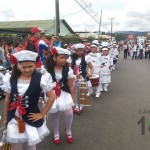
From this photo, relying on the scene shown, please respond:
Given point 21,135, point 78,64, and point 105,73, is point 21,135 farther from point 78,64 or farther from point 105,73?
point 105,73

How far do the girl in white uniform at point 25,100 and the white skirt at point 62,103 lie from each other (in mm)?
1138

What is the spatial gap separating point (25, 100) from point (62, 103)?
136 cm

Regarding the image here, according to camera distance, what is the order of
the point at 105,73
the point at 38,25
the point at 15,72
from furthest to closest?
the point at 38,25 → the point at 105,73 → the point at 15,72

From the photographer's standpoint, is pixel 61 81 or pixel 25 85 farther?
pixel 61 81

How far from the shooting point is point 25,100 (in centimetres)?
366

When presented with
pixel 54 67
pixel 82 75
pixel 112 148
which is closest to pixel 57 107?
pixel 54 67

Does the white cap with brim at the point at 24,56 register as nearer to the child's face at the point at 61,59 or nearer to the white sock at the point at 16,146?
the white sock at the point at 16,146

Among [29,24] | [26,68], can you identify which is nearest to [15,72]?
[26,68]

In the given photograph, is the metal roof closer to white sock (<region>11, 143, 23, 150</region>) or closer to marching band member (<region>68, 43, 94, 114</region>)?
marching band member (<region>68, 43, 94, 114</region>)

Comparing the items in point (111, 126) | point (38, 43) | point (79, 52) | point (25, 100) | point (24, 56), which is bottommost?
point (111, 126)

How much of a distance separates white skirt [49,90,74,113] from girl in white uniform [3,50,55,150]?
1.14 metres

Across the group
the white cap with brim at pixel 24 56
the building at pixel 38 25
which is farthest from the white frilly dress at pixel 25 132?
the building at pixel 38 25

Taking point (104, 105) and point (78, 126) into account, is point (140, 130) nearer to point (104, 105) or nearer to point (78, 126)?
point (78, 126)

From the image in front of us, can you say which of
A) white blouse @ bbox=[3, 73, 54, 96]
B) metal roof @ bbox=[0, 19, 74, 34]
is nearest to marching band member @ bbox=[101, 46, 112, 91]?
white blouse @ bbox=[3, 73, 54, 96]
